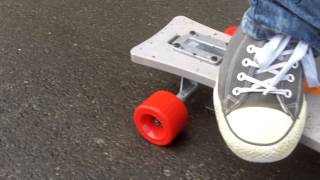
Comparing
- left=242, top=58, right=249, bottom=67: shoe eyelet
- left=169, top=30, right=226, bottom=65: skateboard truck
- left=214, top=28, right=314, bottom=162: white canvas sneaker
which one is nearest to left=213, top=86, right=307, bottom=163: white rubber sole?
left=214, top=28, right=314, bottom=162: white canvas sneaker

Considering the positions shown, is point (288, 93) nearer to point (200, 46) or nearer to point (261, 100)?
point (261, 100)

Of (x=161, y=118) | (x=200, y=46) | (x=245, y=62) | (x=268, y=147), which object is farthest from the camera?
(x=200, y=46)

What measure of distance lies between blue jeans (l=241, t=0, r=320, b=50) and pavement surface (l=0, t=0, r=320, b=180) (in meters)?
0.32

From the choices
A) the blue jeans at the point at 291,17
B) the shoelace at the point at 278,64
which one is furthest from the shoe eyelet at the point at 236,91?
the blue jeans at the point at 291,17

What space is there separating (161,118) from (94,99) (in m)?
0.27

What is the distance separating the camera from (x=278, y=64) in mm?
911

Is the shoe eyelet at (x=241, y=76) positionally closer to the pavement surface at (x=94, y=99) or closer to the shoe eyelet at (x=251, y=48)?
the shoe eyelet at (x=251, y=48)

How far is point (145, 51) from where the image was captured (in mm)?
Answer: 1146

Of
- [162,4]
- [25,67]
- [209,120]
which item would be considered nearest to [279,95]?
[209,120]

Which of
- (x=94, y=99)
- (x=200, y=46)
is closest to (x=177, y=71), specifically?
(x=200, y=46)

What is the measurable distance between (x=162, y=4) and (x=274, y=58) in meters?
0.81

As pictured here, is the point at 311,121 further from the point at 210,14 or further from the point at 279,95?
the point at 210,14

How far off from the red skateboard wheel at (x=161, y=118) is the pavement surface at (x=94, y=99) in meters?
0.03

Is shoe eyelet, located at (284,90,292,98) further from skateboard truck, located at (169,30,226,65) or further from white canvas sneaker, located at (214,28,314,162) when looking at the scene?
skateboard truck, located at (169,30,226,65)
